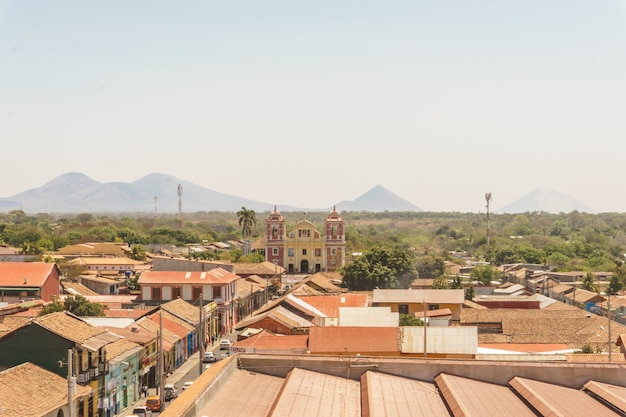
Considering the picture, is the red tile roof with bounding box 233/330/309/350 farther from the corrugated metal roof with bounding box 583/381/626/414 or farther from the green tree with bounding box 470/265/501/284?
the green tree with bounding box 470/265/501/284

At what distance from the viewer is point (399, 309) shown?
53.6 m

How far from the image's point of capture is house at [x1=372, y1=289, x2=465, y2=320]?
53.1 meters

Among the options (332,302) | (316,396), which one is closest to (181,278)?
(332,302)

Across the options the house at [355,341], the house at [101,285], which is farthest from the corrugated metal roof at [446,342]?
the house at [101,285]

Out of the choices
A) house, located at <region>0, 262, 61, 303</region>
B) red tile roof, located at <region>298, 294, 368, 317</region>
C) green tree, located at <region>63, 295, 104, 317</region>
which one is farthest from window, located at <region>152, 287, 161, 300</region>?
red tile roof, located at <region>298, 294, 368, 317</region>

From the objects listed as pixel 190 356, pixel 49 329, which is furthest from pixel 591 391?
pixel 190 356

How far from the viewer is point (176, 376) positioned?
4103cm

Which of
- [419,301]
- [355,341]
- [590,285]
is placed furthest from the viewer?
[590,285]

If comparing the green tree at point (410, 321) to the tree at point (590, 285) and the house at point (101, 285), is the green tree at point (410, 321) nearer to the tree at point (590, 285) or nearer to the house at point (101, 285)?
the house at point (101, 285)

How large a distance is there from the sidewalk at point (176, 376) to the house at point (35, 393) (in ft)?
15.0

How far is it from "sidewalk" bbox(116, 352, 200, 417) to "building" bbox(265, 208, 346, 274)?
60.3m

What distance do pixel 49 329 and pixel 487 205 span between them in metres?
131

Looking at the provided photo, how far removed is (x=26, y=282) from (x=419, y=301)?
24.3m

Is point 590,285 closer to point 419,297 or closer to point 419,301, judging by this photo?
point 419,297
